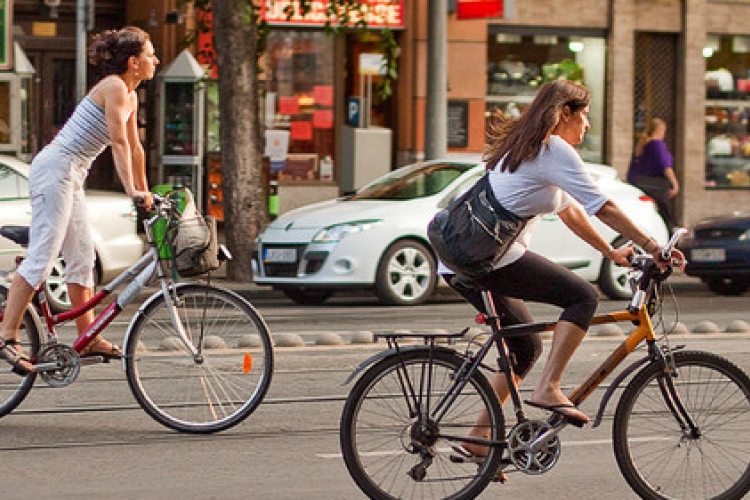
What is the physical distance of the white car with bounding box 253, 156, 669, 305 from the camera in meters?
16.8

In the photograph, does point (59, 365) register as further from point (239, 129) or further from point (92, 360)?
point (239, 129)

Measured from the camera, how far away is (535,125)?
273 inches

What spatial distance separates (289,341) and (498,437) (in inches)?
231

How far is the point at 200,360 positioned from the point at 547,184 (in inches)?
101

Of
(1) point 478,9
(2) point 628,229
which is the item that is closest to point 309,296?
(1) point 478,9

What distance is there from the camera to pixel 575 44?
27.1 meters

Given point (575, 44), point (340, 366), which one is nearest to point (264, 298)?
point (340, 366)

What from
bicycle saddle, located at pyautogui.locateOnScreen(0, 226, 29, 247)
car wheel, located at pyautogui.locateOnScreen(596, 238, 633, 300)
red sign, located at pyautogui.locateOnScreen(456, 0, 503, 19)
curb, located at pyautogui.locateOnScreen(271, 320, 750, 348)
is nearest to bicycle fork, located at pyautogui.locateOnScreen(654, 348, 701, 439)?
bicycle saddle, located at pyautogui.locateOnScreen(0, 226, 29, 247)

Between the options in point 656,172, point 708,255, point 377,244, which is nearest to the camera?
point 377,244

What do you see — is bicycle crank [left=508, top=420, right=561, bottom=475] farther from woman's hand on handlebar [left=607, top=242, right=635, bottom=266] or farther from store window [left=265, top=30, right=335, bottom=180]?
store window [left=265, top=30, right=335, bottom=180]

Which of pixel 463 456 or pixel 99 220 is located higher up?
pixel 99 220

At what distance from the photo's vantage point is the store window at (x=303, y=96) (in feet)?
83.5

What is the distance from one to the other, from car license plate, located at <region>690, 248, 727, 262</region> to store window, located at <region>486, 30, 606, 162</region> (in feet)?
25.3

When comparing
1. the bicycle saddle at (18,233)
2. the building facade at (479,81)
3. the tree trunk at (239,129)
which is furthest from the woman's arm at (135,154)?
the building facade at (479,81)
